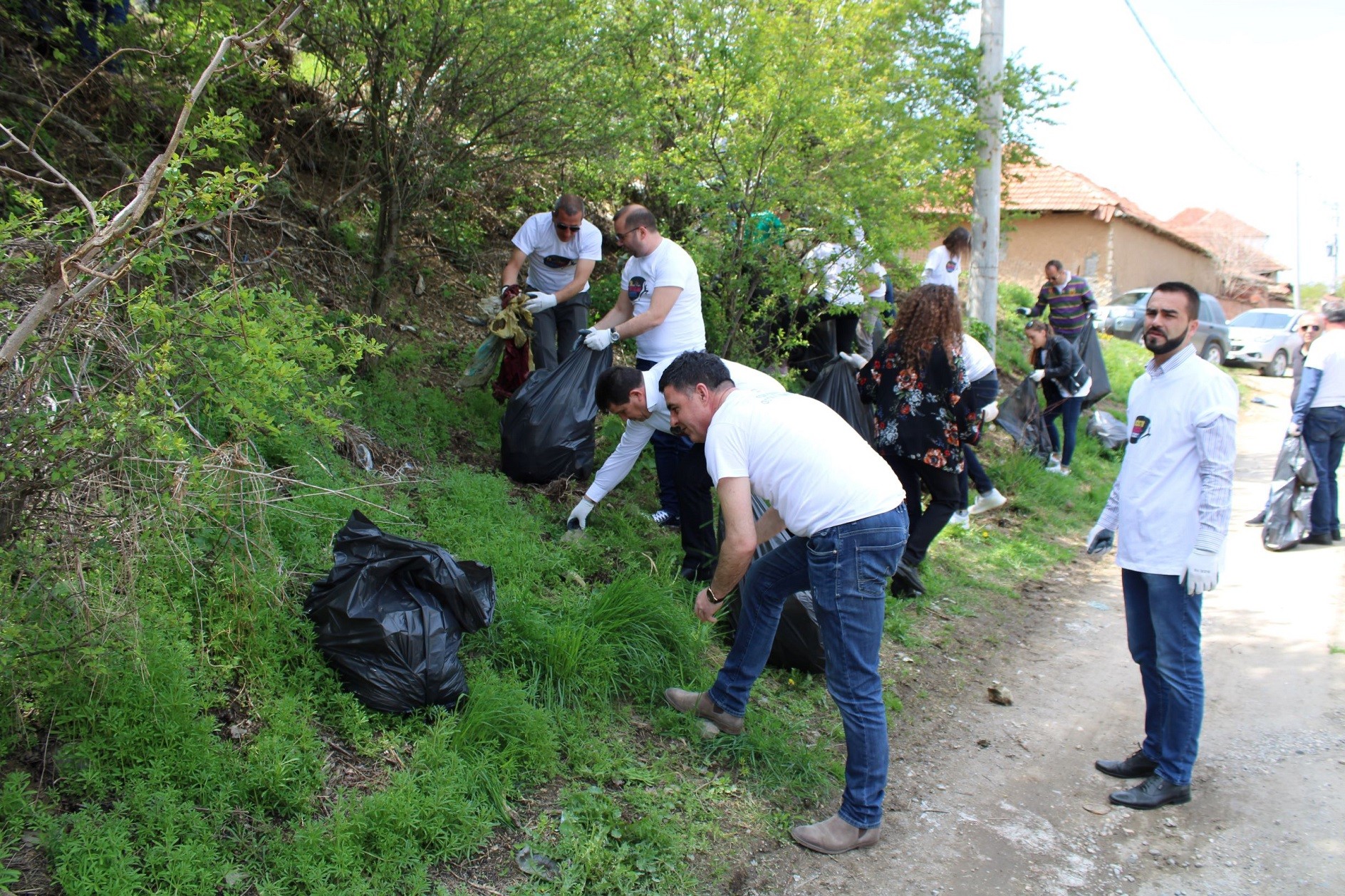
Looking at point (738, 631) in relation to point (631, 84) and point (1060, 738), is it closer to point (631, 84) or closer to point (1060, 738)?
point (1060, 738)

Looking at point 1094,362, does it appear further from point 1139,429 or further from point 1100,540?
point 1139,429

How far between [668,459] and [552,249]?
5.60 feet

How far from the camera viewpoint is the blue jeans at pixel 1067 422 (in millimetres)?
8383

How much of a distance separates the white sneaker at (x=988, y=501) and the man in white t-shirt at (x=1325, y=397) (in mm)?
2111

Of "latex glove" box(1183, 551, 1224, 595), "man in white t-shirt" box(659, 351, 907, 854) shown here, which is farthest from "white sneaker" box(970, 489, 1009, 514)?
"man in white t-shirt" box(659, 351, 907, 854)

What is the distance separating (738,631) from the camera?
3525 millimetres

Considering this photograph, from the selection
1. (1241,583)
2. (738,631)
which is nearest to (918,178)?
(1241,583)

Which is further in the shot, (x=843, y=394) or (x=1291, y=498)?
(x=1291, y=498)

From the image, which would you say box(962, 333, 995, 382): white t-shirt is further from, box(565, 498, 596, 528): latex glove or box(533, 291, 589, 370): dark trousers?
box(565, 498, 596, 528): latex glove

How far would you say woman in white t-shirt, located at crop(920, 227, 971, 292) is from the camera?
771 cm

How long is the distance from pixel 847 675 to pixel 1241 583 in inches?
175

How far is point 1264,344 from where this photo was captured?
19.4m

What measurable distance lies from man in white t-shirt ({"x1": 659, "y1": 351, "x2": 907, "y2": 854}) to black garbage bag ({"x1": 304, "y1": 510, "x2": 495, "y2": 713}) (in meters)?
0.93

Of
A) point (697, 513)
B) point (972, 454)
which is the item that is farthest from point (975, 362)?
point (697, 513)
